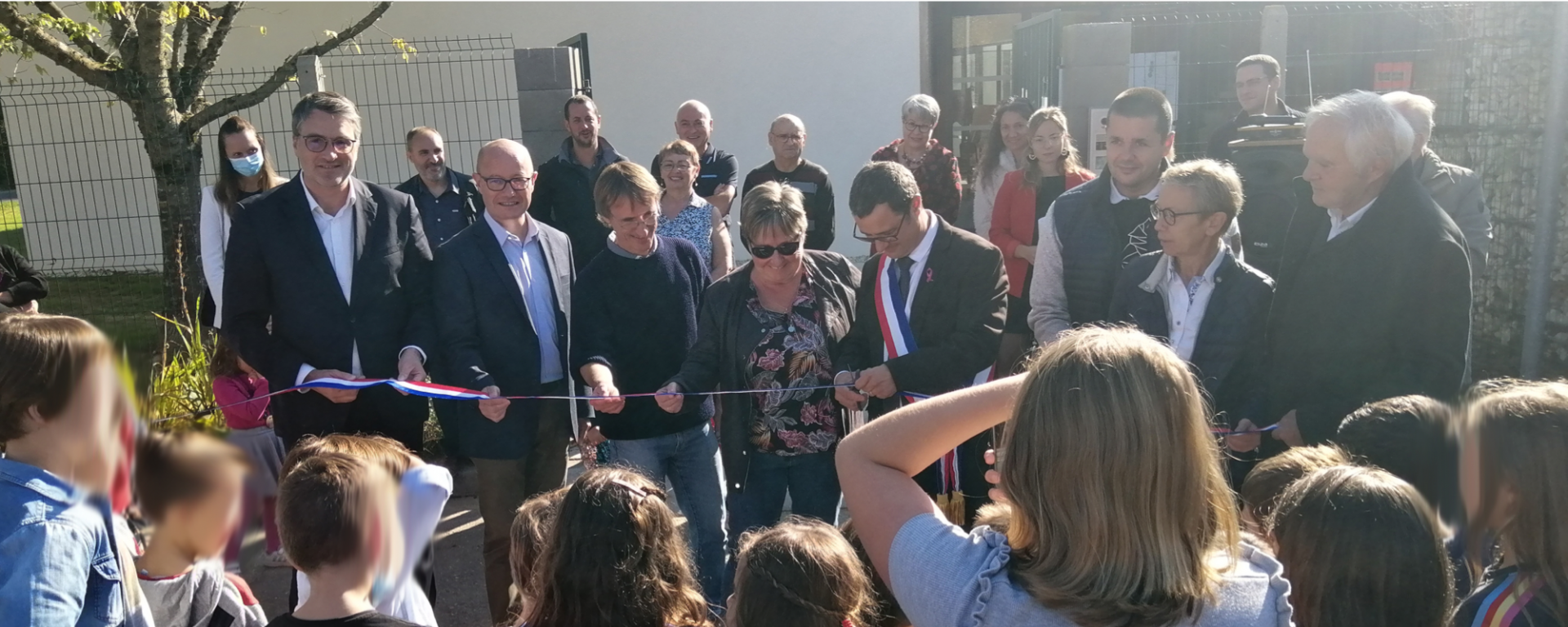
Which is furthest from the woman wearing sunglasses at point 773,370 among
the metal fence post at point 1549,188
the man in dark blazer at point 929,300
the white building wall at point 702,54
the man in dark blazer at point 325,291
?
the white building wall at point 702,54

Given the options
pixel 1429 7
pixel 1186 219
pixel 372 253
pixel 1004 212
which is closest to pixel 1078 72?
pixel 1004 212

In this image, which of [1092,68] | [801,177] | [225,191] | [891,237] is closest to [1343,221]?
[891,237]

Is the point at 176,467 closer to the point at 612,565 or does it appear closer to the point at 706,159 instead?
the point at 612,565

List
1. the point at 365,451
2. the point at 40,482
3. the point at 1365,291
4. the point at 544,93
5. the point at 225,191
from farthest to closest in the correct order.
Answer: the point at 544,93 → the point at 225,191 → the point at 1365,291 → the point at 365,451 → the point at 40,482

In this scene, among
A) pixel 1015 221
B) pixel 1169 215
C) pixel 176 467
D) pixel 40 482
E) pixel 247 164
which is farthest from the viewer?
pixel 1015 221

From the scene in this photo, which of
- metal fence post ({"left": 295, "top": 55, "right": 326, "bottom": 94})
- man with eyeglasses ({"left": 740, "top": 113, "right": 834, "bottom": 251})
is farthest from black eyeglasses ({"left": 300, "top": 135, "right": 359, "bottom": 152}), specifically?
metal fence post ({"left": 295, "top": 55, "right": 326, "bottom": 94})

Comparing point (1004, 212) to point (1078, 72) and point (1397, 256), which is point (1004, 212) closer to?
point (1078, 72)

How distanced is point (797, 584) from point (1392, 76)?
11.3 meters

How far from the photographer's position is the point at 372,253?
12.3 ft

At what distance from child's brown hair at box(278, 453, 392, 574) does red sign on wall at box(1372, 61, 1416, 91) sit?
1148 centimetres

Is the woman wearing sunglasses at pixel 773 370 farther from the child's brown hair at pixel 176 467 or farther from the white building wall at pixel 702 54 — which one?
the white building wall at pixel 702 54

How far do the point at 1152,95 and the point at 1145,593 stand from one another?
119 inches

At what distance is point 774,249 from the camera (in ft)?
12.3

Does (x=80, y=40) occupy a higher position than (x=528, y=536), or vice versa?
(x=80, y=40)
